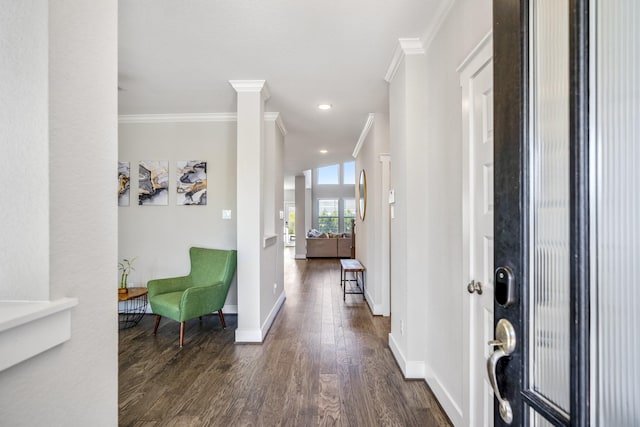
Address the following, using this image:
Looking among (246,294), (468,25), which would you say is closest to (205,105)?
(246,294)

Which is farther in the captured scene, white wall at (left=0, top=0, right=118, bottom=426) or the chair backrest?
the chair backrest

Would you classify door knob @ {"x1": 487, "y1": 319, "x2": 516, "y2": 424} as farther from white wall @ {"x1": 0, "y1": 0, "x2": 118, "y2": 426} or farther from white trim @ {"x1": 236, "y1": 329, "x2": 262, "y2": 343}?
white trim @ {"x1": 236, "y1": 329, "x2": 262, "y2": 343}

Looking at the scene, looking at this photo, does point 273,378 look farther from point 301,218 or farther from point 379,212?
point 301,218

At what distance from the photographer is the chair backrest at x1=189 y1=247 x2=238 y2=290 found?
3.39 metres

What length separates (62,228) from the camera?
74 centimetres

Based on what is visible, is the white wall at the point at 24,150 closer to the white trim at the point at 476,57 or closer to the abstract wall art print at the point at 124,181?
the white trim at the point at 476,57

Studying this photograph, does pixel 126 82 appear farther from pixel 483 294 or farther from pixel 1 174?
pixel 483 294

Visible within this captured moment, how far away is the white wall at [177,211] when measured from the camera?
4.07m

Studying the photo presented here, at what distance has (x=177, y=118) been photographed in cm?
406

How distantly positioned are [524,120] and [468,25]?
4.40ft

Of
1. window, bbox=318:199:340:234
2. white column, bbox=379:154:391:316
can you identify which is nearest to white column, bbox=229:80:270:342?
white column, bbox=379:154:391:316

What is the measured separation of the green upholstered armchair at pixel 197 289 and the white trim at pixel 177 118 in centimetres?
162

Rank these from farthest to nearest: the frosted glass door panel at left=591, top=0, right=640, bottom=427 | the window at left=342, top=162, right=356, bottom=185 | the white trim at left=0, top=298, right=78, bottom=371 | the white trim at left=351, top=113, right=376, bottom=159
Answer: the window at left=342, top=162, right=356, bottom=185 < the white trim at left=351, top=113, right=376, bottom=159 < the white trim at left=0, top=298, right=78, bottom=371 < the frosted glass door panel at left=591, top=0, right=640, bottom=427

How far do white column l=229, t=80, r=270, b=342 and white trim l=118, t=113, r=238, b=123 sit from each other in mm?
1003
